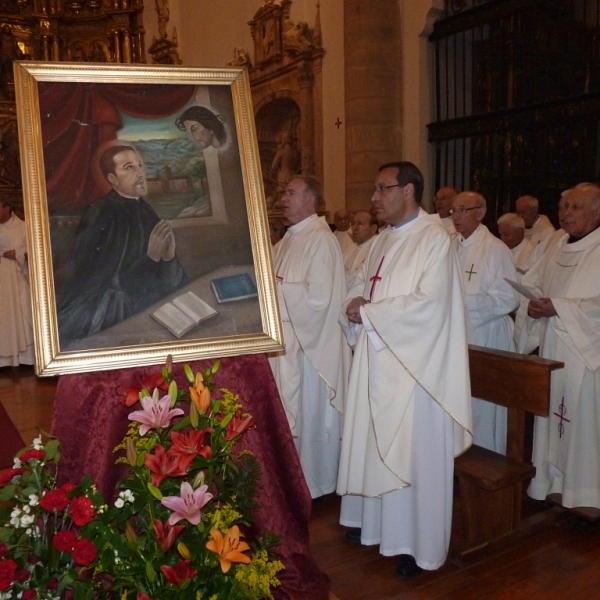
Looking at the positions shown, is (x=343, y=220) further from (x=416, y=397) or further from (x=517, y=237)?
(x=416, y=397)

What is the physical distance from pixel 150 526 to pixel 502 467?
7.68 feet

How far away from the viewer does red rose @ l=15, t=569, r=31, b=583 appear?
1618mm

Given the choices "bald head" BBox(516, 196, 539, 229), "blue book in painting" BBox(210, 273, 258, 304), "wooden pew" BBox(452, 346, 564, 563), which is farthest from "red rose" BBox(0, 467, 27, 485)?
"bald head" BBox(516, 196, 539, 229)

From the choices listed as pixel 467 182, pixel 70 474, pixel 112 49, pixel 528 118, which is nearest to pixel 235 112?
pixel 70 474

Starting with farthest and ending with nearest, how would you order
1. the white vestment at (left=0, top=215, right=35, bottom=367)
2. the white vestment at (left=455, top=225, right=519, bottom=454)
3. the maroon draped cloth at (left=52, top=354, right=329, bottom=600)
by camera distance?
the white vestment at (left=0, top=215, right=35, bottom=367), the white vestment at (left=455, top=225, right=519, bottom=454), the maroon draped cloth at (left=52, top=354, right=329, bottom=600)

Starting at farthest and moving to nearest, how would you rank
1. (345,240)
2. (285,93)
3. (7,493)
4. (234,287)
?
(285,93), (345,240), (234,287), (7,493)

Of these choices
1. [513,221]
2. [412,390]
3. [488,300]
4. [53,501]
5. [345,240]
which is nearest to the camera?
[53,501]

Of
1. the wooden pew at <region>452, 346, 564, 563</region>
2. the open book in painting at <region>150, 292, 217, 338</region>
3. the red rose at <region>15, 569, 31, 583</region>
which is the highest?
the open book in painting at <region>150, 292, 217, 338</region>

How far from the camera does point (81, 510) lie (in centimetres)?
151

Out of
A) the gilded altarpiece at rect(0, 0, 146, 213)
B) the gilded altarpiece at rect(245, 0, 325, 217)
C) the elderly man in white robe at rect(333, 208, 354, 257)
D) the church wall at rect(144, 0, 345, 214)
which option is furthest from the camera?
the gilded altarpiece at rect(0, 0, 146, 213)

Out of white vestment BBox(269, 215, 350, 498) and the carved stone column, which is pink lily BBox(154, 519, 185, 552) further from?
the carved stone column

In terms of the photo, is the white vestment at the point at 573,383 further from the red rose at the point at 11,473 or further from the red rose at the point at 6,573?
the red rose at the point at 6,573

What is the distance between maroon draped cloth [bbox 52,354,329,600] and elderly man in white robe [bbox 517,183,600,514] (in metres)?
1.89

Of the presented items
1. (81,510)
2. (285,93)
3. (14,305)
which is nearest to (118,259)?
(81,510)
